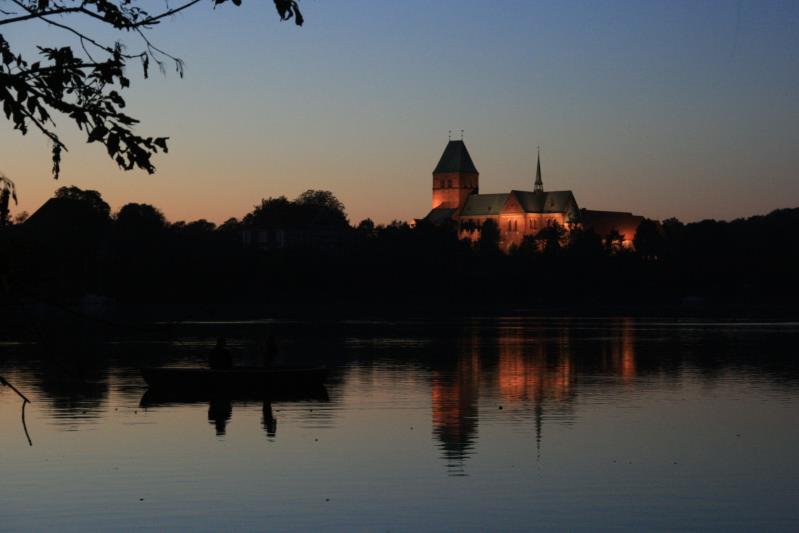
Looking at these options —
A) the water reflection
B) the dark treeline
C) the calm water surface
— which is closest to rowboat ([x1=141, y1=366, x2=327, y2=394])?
the water reflection

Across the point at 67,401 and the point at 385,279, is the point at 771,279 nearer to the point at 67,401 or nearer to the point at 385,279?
the point at 385,279

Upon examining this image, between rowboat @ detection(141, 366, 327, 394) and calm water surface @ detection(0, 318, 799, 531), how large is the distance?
0.64m

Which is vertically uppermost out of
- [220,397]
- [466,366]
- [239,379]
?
[239,379]

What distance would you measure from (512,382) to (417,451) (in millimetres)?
21537

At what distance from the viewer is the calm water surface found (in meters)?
20.7

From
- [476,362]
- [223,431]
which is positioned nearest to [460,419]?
[223,431]

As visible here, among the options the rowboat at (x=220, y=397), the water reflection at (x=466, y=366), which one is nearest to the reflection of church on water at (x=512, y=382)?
the water reflection at (x=466, y=366)

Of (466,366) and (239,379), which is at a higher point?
(239,379)

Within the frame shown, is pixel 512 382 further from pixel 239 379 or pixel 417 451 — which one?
pixel 417 451

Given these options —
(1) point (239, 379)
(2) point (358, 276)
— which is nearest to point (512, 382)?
(1) point (239, 379)

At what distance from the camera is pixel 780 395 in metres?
43.3

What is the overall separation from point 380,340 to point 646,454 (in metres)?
56.0

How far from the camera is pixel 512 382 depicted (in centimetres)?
Answer: 4994

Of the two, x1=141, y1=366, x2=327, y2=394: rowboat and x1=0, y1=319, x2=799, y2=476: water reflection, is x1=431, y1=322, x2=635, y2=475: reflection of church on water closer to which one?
x1=0, y1=319, x2=799, y2=476: water reflection
